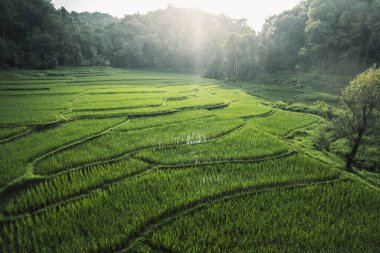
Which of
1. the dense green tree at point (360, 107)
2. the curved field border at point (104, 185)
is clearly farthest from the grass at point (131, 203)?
the dense green tree at point (360, 107)

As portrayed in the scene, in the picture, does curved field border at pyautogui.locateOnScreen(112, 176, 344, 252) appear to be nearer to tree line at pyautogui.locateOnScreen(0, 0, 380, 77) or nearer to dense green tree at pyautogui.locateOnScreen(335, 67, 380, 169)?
dense green tree at pyautogui.locateOnScreen(335, 67, 380, 169)

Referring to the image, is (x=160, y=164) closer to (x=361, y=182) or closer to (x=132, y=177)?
(x=132, y=177)

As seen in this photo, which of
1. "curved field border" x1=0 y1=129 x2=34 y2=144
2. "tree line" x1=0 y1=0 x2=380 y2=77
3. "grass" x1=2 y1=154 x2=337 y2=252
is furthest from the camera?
"tree line" x1=0 y1=0 x2=380 y2=77

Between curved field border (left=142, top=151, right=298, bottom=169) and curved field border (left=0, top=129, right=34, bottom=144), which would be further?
curved field border (left=0, top=129, right=34, bottom=144)

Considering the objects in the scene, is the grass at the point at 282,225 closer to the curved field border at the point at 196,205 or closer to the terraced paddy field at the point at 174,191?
the terraced paddy field at the point at 174,191

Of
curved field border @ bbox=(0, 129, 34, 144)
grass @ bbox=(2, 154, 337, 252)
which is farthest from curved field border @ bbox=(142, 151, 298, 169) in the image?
curved field border @ bbox=(0, 129, 34, 144)

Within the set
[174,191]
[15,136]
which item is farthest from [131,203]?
[15,136]
